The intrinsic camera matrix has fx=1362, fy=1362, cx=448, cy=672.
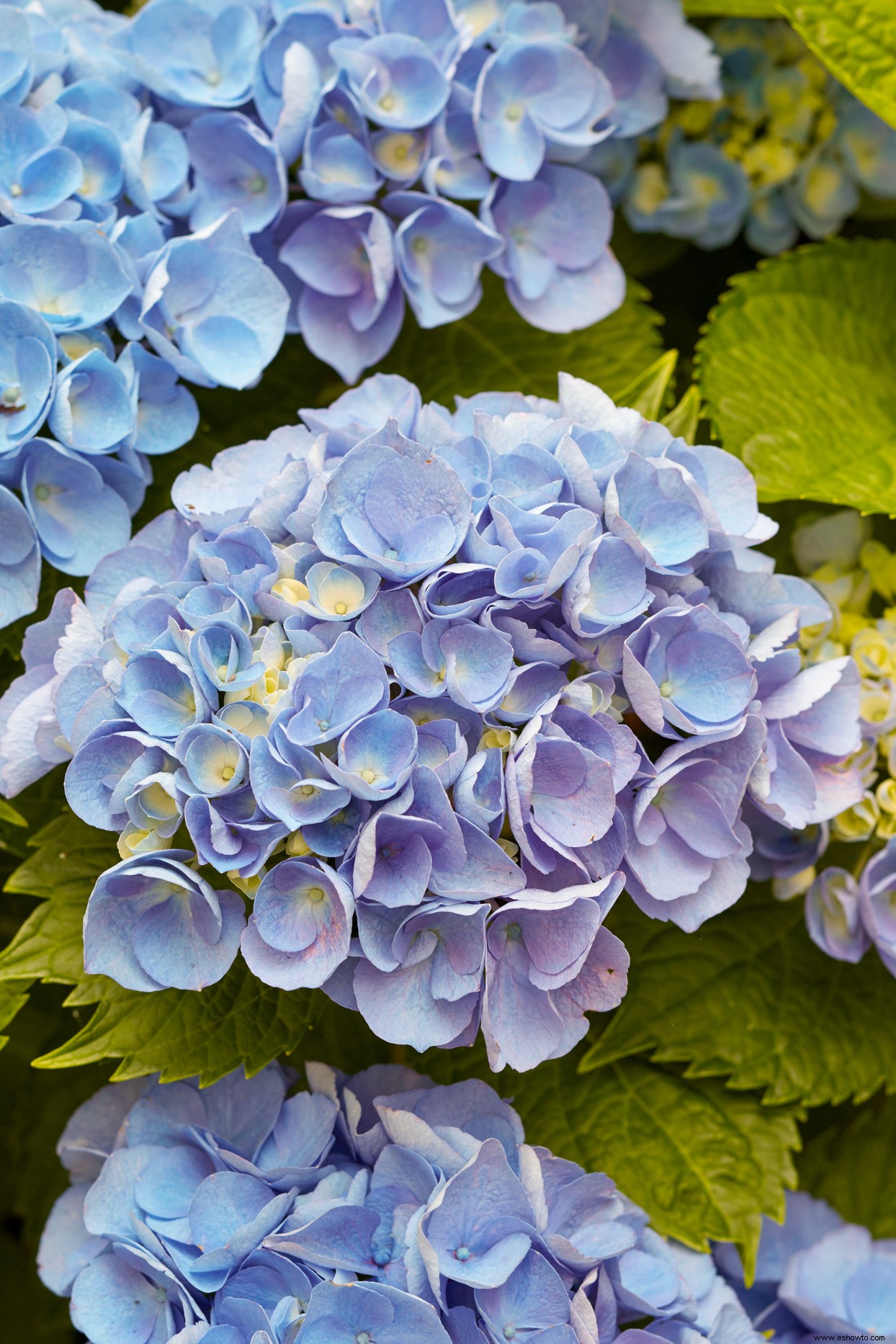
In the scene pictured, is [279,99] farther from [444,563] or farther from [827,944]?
[827,944]

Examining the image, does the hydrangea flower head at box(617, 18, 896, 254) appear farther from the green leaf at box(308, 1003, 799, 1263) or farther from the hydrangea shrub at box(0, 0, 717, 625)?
the green leaf at box(308, 1003, 799, 1263)

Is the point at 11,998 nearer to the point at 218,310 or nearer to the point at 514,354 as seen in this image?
the point at 218,310

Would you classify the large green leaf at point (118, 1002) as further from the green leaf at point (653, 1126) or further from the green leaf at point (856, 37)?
the green leaf at point (856, 37)

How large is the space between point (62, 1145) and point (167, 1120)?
8 cm

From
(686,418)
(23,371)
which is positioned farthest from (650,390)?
(23,371)

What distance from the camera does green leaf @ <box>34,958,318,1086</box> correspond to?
0.67 metres

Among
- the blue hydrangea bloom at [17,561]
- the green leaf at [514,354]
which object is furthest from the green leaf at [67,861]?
the green leaf at [514,354]

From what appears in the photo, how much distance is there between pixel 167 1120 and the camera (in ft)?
2.35

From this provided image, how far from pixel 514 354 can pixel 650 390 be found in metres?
0.14

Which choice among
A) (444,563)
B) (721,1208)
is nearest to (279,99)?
(444,563)

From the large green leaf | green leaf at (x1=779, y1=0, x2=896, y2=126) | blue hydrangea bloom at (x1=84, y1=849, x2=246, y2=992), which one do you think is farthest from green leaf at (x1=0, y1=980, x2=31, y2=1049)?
green leaf at (x1=779, y1=0, x2=896, y2=126)

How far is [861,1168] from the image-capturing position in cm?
95

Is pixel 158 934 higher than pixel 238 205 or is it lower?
lower

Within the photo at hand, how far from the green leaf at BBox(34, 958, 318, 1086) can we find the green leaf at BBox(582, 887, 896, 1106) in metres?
0.19
